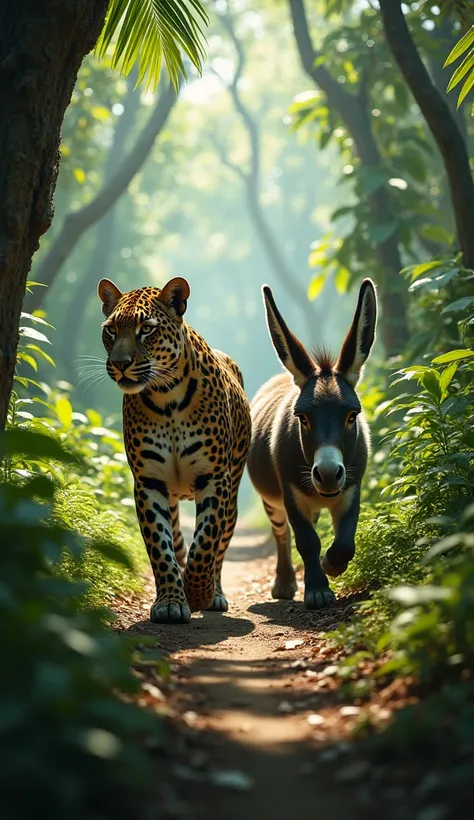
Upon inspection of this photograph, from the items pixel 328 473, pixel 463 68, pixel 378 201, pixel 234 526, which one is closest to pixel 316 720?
pixel 328 473

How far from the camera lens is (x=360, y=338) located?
742 cm

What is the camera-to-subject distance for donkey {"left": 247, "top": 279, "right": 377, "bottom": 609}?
22.8 feet

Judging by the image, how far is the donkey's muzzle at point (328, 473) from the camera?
6.59 metres

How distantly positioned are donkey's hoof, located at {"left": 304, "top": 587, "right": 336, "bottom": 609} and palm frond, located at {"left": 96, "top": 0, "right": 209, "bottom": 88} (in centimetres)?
→ 423

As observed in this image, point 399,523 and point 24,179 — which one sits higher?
point 24,179

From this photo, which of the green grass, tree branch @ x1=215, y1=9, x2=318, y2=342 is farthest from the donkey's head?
tree branch @ x1=215, y1=9, x2=318, y2=342

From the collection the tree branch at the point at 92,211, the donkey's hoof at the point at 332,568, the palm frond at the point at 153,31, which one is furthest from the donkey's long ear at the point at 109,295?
the tree branch at the point at 92,211

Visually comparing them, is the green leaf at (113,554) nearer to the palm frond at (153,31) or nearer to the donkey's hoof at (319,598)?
the donkey's hoof at (319,598)

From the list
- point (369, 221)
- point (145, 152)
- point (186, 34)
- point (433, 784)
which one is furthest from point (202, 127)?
point (433, 784)

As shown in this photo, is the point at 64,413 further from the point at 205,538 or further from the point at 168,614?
the point at 168,614

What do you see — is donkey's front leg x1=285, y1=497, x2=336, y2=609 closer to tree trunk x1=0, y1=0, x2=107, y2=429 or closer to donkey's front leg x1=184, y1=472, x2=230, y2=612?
donkey's front leg x1=184, y1=472, x2=230, y2=612

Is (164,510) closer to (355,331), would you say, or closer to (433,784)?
(355,331)

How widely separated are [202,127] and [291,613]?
47.8 m

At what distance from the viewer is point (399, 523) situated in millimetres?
7188
